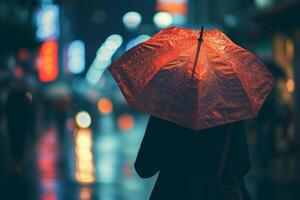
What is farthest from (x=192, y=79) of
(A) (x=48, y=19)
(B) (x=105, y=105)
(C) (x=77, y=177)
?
(B) (x=105, y=105)

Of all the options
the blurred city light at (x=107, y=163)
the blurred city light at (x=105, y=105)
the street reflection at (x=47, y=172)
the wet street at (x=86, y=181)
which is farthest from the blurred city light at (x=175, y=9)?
the wet street at (x=86, y=181)

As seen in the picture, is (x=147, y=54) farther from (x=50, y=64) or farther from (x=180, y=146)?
(x=50, y=64)

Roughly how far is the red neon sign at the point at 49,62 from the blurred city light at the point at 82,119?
1365cm

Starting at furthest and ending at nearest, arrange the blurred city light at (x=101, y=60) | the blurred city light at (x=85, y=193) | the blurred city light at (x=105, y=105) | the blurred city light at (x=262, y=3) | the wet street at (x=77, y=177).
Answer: the blurred city light at (x=101, y=60) < the blurred city light at (x=105, y=105) < the blurred city light at (x=262, y=3) < the wet street at (x=77, y=177) < the blurred city light at (x=85, y=193)

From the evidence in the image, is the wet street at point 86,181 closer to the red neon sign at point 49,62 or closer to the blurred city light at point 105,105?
the red neon sign at point 49,62

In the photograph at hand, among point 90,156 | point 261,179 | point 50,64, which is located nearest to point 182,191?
point 261,179

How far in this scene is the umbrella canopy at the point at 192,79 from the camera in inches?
184

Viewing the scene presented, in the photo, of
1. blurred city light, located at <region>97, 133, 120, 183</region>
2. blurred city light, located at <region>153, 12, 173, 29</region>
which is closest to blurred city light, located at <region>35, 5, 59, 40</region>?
blurred city light, located at <region>153, 12, 173, 29</region>

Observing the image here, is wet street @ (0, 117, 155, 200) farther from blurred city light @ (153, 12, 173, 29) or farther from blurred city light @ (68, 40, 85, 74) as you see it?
blurred city light @ (68, 40, 85, 74)

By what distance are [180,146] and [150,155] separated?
183mm

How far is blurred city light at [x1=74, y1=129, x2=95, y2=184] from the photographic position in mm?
14758

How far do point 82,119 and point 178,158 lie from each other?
28627 millimetres

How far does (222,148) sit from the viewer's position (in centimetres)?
477

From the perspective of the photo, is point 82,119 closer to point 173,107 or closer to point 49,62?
point 49,62
